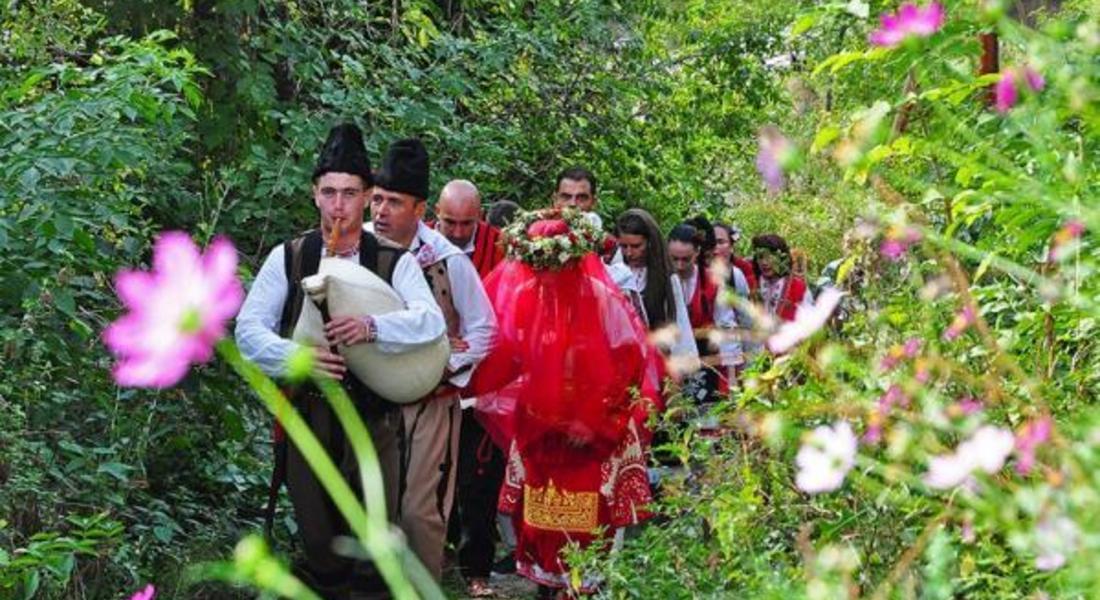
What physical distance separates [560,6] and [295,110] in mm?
3871

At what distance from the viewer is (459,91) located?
→ 12.2 metres

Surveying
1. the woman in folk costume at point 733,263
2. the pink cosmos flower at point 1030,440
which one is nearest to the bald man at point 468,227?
the woman in folk costume at point 733,263

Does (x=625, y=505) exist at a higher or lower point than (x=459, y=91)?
lower

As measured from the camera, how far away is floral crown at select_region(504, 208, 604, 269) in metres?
8.93

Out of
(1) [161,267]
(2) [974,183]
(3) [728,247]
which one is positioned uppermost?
(1) [161,267]

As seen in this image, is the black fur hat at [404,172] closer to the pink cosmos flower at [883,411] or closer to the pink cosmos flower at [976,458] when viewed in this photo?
the pink cosmos flower at [883,411]

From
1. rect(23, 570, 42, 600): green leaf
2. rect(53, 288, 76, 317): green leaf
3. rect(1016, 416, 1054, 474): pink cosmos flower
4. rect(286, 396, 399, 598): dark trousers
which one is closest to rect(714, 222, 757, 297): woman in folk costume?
rect(286, 396, 399, 598): dark trousers

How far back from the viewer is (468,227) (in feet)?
33.3

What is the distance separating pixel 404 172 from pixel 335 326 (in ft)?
5.54

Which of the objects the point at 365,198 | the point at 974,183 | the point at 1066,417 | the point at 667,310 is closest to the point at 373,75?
the point at 667,310

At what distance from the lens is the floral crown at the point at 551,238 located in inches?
352

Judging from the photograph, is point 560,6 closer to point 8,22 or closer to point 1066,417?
point 8,22

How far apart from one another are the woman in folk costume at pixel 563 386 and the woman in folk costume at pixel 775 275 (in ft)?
10.0

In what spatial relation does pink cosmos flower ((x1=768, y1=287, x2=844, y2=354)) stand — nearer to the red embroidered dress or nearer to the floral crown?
the floral crown
